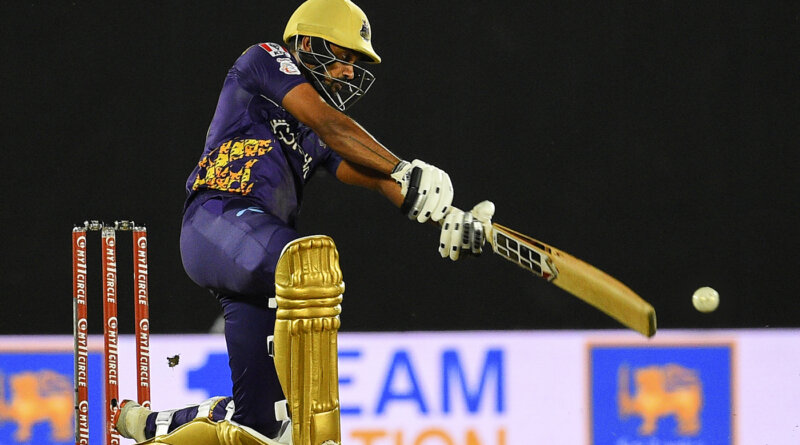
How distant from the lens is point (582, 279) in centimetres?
205

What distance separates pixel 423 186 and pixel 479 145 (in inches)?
44.3

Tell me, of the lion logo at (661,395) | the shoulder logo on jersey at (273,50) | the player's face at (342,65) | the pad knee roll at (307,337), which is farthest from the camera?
the lion logo at (661,395)

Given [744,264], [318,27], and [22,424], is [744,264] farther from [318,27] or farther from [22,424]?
[22,424]

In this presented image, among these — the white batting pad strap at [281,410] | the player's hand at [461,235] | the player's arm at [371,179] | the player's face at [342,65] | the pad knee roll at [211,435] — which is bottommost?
the pad knee roll at [211,435]

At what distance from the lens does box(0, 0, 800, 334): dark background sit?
10.2ft

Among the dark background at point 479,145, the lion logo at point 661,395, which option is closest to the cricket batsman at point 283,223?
the dark background at point 479,145

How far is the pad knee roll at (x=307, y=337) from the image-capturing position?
1.93 m

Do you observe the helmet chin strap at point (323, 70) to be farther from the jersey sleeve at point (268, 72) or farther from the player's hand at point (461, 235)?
the player's hand at point (461, 235)

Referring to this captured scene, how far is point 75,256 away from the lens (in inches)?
101

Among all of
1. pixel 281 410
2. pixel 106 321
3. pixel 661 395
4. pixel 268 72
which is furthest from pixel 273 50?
pixel 661 395

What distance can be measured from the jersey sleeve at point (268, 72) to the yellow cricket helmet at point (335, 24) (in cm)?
9

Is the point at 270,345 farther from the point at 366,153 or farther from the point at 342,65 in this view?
the point at 342,65

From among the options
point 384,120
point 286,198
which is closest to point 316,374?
point 286,198

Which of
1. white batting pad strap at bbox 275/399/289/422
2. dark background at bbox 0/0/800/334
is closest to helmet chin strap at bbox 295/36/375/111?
white batting pad strap at bbox 275/399/289/422
